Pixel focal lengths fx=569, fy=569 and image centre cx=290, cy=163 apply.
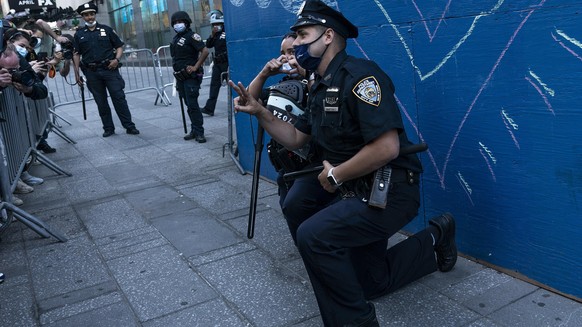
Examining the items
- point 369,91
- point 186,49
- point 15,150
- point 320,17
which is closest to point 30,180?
point 15,150

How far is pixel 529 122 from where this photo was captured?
3.05 metres

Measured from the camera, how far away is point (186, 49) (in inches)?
334

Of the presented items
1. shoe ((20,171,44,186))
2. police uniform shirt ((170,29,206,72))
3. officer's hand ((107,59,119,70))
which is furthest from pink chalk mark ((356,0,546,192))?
officer's hand ((107,59,119,70))

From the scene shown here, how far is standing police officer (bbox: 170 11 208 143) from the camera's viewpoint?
8.37m

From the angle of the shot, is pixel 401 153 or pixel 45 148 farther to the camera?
pixel 45 148

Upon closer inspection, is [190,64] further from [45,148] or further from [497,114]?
[497,114]

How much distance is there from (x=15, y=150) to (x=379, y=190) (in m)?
4.76

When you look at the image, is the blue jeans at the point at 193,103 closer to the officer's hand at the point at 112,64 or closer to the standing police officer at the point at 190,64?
the standing police officer at the point at 190,64

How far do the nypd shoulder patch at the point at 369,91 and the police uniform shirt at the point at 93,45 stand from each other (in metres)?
7.34

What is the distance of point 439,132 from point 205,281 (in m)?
1.79

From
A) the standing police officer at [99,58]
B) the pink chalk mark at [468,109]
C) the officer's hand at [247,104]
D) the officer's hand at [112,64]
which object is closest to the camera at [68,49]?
the standing police officer at [99,58]

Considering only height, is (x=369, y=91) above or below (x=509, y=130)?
above

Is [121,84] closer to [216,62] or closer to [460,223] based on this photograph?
[216,62]

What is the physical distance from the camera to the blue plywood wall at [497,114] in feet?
9.48
